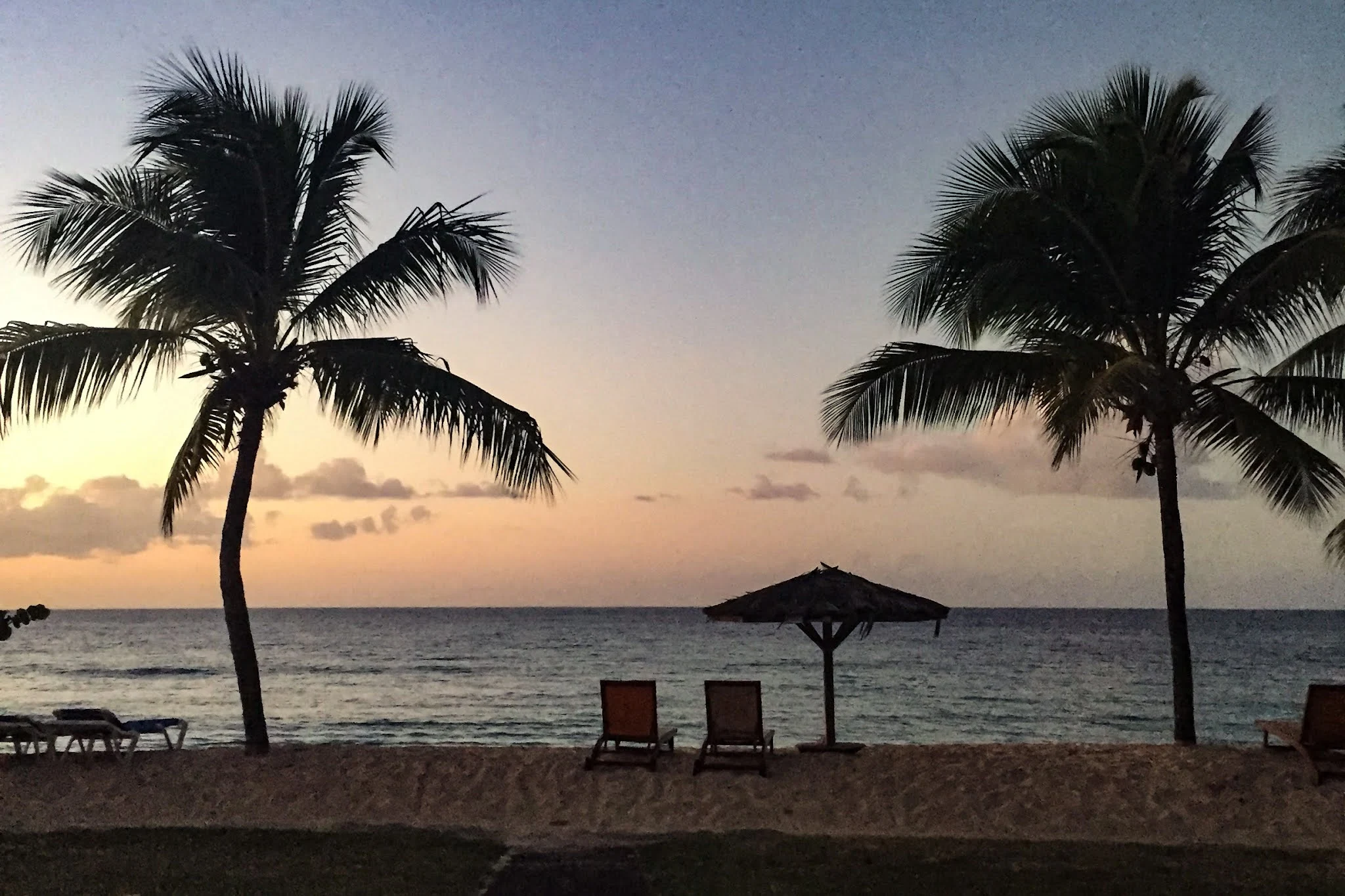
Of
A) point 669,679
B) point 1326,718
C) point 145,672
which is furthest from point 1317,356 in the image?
point 145,672

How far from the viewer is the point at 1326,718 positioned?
8945 mm

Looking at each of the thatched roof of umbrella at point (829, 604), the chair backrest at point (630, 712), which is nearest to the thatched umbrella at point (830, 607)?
the thatched roof of umbrella at point (829, 604)

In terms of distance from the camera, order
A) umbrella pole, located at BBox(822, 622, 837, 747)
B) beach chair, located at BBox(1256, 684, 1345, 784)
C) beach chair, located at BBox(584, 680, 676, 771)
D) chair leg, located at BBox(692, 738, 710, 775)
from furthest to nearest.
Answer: umbrella pole, located at BBox(822, 622, 837, 747) → beach chair, located at BBox(584, 680, 676, 771) → chair leg, located at BBox(692, 738, 710, 775) → beach chair, located at BBox(1256, 684, 1345, 784)

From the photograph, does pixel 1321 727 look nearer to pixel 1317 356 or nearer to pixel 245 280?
pixel 1317 356

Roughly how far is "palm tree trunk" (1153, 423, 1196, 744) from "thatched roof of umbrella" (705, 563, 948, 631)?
2.28 meters

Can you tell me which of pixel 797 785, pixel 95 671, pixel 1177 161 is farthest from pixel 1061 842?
pixel 95 671

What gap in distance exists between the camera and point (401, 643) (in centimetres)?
7406

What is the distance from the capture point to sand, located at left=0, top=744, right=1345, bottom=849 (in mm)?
8062

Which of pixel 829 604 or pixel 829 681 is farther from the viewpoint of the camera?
pixel 829 681

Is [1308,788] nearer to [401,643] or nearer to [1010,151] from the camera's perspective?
[1010,151]

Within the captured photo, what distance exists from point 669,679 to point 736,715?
130 ft

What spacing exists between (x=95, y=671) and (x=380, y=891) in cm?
5535

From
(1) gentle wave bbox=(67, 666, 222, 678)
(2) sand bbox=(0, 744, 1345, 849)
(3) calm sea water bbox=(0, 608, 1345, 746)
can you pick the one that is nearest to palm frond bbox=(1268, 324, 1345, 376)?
(2) sand bbox=(0, 744, 1345, 849)

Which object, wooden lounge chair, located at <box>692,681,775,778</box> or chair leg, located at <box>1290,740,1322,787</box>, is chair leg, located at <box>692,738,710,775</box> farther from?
chair leg, located at <box>1290,740,1322,787</box>
